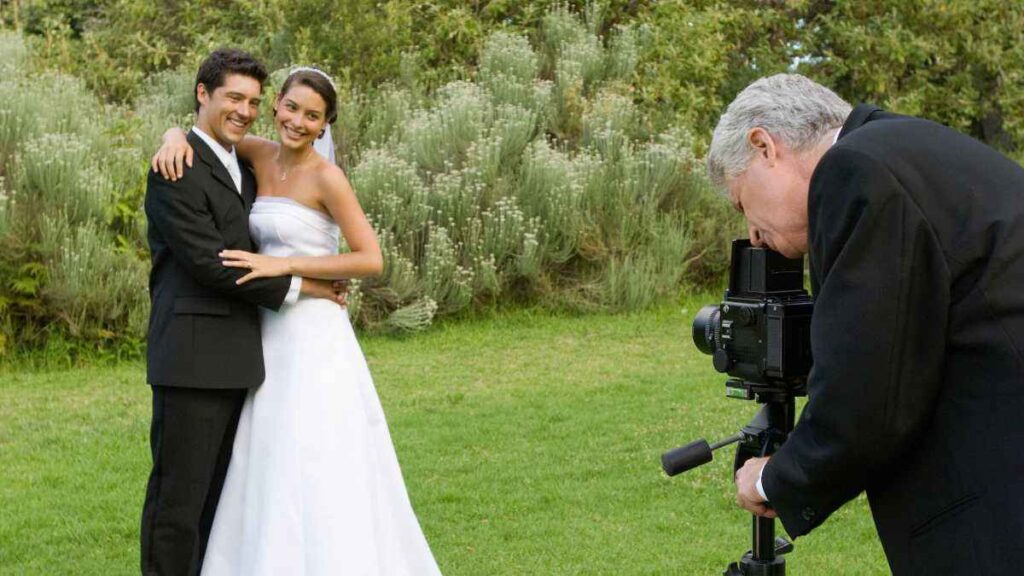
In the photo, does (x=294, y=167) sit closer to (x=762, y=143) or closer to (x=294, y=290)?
(x=294, y=290)

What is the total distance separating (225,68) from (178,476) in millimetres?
1460

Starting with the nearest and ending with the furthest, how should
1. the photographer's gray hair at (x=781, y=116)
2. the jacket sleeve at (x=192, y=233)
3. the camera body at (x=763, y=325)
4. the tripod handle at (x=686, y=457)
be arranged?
the photographer's gray hair at (x=781, y=116) → the camera body at (x=763, y=325) → the tripod handle at (x=686, y=457) → the jacket sleeve at (x=192, y=233)

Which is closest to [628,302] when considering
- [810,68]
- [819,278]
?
[810,68]

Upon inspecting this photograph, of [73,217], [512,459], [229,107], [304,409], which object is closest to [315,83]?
[229,107]

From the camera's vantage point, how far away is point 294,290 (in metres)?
5.08

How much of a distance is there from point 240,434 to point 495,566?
63.2 inches

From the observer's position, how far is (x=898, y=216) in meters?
2.61

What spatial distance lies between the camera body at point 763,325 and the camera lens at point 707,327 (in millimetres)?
15

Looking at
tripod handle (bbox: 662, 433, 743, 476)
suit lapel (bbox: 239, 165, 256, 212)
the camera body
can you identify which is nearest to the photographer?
the camera body

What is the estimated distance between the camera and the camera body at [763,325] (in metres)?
3.26

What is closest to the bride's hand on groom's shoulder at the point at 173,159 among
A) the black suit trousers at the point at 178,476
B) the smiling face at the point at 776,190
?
the black suit trousers at the point at 178,476

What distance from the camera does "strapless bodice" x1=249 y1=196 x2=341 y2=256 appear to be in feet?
16.8

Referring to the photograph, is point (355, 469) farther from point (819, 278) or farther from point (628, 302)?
point (628, 302)

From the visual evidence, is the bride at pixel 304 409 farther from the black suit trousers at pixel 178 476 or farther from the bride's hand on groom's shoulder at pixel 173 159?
the black suit trousers at pixel 178 476
